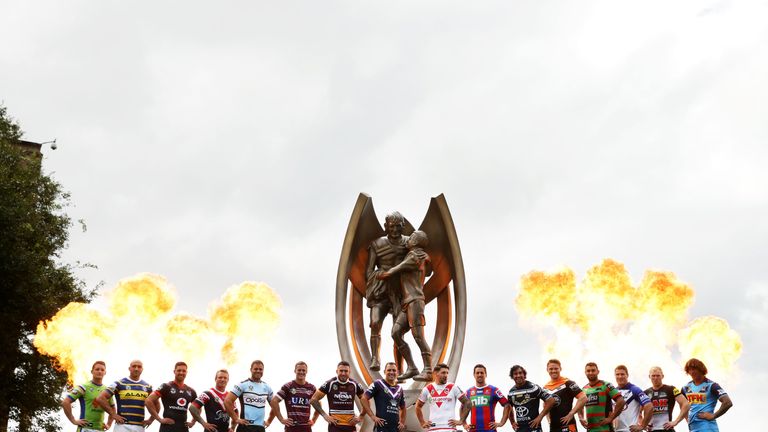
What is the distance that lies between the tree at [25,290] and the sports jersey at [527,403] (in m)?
A: 16.6

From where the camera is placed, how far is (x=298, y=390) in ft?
40.0

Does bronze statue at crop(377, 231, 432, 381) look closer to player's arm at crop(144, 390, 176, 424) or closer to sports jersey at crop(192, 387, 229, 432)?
sports jersey at crop(192, 387, 229, 432)

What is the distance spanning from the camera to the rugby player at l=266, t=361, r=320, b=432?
12125 mm

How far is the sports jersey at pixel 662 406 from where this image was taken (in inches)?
480

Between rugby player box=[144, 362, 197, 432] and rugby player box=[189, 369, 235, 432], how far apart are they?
0.23 meters

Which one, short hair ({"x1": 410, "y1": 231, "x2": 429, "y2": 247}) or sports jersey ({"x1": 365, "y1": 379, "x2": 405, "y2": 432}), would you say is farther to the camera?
short hair ({"x1": 410, "y1": 231, "x2": 429, "y2": 247})

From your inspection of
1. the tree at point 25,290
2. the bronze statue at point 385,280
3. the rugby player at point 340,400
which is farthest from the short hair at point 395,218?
the tree at point 25,290

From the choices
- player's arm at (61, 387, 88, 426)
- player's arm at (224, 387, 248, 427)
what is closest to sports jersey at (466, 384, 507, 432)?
player's arm at (224, 387, 248, 427)

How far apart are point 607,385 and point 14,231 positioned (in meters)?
17.9

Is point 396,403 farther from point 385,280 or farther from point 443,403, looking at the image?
point 385,280

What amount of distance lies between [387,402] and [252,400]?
198 centimetres

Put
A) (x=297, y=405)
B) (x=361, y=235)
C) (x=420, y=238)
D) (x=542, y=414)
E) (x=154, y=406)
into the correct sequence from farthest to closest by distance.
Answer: (x=361, y=235)
(x=420, y=238)
(x=297, y=405)
(x=154, y=406)
(x=542, y=414)

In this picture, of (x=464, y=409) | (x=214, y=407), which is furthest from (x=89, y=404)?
(x=464, y=409)

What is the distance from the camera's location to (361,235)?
1856 centimetres
